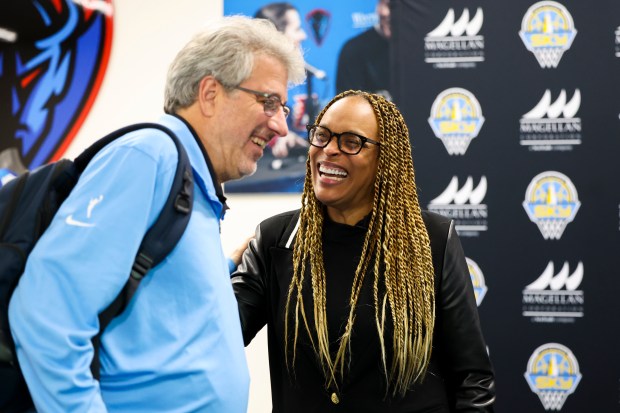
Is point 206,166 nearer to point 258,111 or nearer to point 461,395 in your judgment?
point 258,111

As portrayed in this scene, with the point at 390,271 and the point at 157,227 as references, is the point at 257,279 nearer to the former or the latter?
the point at 390,271

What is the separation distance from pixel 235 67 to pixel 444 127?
2191 mm

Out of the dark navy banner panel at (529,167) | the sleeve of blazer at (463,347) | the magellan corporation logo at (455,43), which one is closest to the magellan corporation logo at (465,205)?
the dark navy banner panel at (529,167)

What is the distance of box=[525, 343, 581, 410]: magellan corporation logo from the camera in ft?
10.7

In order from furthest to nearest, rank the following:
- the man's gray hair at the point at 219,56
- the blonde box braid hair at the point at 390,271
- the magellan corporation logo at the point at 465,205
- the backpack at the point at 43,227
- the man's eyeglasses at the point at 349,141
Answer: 1. the magellan corporation logo at the point at 465,205
2. the man's eyeglasses at the point at 349,141
3. the blonde box braid hair at the point at 390,271
4. the man's gray hair at the point at 219,56
5. the backpack at the point at 43,227

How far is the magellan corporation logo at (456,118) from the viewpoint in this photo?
3400 millimetres

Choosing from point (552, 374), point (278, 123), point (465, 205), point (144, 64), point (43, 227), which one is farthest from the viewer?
point (144, 64)

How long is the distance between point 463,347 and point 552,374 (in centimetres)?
157

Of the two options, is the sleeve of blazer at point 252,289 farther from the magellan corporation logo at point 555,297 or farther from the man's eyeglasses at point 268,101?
the magellan corporation logo at point 555,297

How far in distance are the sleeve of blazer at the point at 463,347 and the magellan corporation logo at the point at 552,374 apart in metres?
1.46

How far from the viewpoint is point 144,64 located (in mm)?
3805

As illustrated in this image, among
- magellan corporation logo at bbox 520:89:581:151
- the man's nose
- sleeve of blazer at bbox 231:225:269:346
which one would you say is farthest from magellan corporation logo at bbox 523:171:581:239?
the man's nose

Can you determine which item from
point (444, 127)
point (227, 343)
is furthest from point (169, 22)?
point (227, 343)

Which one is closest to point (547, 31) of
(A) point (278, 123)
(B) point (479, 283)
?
(B) point (479, 283)
